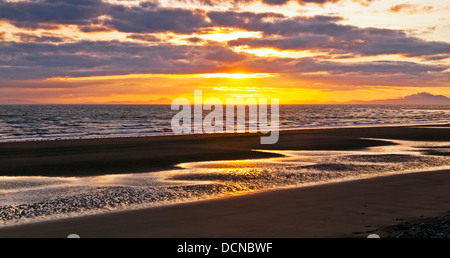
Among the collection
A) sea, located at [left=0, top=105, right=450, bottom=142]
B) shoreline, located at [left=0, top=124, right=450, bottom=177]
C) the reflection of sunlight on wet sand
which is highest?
the reflection of sunlight on wet sand

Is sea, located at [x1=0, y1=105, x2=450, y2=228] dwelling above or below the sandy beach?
below

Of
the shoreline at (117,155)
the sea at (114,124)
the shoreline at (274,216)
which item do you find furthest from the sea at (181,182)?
the sea at (114,124)

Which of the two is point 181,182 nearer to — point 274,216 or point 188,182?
point 188,182

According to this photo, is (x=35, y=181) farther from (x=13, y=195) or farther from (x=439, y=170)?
(x=439, y=170)

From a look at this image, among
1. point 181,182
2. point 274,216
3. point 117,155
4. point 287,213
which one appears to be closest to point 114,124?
point 117,155

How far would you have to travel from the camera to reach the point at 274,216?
10367mm

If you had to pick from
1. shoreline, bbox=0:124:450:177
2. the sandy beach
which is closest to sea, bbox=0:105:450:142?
shoreline, bbox=0:124:450:177

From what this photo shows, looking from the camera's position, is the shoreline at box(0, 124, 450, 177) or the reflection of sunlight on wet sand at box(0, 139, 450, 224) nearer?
the reflection of sunlight on wet sand at box(0, 139, 450, 224)

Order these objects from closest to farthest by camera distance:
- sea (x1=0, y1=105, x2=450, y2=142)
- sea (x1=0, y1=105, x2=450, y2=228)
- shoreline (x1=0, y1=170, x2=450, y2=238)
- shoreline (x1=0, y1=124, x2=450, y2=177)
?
shoreline (x1=0, y1=170, x2=450, y2=238)
sea (x1=0, y1=105, x2=450, y2=228)
shoreline (x1=0, y1=124, x2=450, y2=177)
sea (x1=0, y1=105, x2=450, y2=142)

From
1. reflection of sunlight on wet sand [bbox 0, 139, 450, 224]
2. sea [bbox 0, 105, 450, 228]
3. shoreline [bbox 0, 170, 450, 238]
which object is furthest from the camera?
reflection of sunlight on wet sand [bbox 0, 139, 450, 224]

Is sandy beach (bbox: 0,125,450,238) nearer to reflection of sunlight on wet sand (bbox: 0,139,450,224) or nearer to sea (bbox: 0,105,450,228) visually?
sea (bbox: 0,105,450,228)

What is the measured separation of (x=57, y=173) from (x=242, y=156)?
1004cm

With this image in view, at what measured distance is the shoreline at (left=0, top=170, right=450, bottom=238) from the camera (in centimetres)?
902
